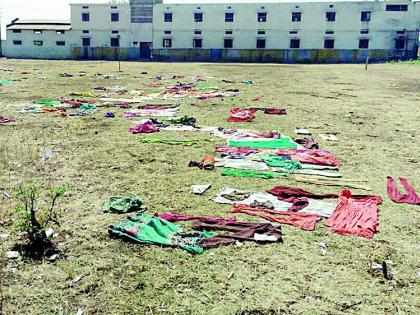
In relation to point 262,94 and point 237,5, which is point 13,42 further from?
point 262,94

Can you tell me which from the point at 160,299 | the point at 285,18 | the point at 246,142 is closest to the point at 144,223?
the point at 160,299

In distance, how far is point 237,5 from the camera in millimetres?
56938

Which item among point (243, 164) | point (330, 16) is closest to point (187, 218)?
point (243, 164)

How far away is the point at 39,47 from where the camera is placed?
197 ft

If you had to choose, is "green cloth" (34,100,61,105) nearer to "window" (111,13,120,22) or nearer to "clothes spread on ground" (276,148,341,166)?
"clothes spread on ground" (276,148,341,166)

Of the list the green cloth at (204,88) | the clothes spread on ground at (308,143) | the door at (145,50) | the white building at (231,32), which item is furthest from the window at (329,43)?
the clothes spread on ground at (308,143)

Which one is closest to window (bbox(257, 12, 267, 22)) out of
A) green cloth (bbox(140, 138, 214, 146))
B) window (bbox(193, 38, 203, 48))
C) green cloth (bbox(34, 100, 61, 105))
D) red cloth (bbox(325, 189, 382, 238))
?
window (bbox(193, 38, 203, 48))

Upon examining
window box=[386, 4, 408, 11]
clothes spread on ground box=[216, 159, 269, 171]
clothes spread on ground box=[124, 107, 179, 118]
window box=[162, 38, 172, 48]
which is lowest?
clothes spread on ground box=[216, 159, 269, 171]

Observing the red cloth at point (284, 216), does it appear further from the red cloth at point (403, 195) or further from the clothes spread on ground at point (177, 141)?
the clothes spread on ground at point (177, 141)

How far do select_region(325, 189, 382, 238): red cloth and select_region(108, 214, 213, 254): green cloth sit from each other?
203cm

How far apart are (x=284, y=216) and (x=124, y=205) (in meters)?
2.58

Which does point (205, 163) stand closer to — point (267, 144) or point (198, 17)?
point (267, 144)

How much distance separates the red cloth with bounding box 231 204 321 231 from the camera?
6.14m

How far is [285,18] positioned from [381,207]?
5406 centimetres
